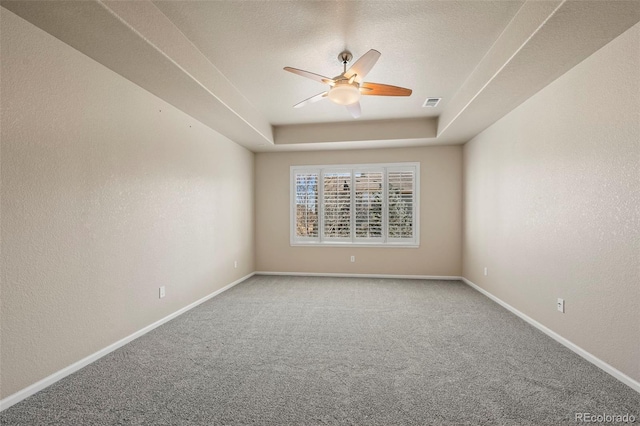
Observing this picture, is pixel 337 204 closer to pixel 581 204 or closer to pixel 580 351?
pixel 581 204

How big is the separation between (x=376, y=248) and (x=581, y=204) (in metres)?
3.32

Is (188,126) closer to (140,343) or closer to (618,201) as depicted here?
(140,343)

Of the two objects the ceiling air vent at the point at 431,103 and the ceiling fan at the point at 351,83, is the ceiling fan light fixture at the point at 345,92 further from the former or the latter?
the ceiling air vent at the point at 431,103

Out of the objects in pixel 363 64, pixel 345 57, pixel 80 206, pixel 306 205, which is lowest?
pixel 80 206

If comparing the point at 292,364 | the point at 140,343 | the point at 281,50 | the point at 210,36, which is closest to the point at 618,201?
the point at 292,364

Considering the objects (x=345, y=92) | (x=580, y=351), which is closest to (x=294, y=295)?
(x=345, y=92)

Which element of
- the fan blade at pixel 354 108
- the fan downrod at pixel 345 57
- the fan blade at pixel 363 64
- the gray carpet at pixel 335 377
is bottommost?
the gray carpet at pixel 335 377

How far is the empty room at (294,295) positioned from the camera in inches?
71.1

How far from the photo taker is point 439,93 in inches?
146

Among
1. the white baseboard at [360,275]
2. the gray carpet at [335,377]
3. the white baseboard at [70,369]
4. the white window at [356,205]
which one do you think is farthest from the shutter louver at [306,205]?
the white baseboard at [70,369]

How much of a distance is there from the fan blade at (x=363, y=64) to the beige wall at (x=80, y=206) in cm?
206

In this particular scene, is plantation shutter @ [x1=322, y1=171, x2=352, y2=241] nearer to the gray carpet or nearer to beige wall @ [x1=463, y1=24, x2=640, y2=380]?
the gray carpet

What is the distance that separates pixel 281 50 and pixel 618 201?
292 cm

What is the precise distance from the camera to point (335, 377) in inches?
81.7
